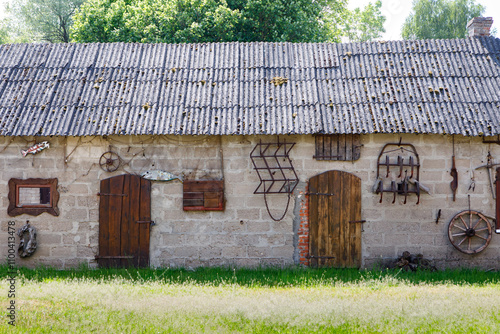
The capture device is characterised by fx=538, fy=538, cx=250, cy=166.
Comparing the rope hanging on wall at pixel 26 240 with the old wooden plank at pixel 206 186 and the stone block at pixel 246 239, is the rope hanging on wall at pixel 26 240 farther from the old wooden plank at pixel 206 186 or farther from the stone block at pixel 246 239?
the stone block at pixel 246 239

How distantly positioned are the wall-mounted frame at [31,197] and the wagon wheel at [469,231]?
7.25 metres

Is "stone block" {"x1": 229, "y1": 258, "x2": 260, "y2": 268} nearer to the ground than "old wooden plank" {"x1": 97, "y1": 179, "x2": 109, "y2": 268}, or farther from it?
nearer to the ground

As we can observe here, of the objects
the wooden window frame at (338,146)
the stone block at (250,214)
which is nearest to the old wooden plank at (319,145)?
the wooden window frame at (338,146)

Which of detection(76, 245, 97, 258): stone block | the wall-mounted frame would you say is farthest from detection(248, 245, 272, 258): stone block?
the wall-mounted frame

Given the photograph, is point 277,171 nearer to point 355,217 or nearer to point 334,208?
point 334,208

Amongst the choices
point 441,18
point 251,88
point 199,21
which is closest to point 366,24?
point 441,18

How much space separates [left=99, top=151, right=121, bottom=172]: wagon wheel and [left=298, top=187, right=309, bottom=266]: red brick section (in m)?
3.43

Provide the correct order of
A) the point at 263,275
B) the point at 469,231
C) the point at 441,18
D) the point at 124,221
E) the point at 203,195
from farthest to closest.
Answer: the point at 441,18
the point at 124,221
the point at 203,195
the point at 469,231
the point at 263,275

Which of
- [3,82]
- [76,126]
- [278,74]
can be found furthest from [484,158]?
[3,82]

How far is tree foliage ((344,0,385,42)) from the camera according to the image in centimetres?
3628

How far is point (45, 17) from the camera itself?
2936 centimetres

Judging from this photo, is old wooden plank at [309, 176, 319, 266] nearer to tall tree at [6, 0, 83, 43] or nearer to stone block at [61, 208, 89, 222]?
stone block at [61, 208, 89, 222]

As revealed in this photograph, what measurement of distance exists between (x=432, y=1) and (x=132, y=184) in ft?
95.8

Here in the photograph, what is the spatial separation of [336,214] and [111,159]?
4258 mm
